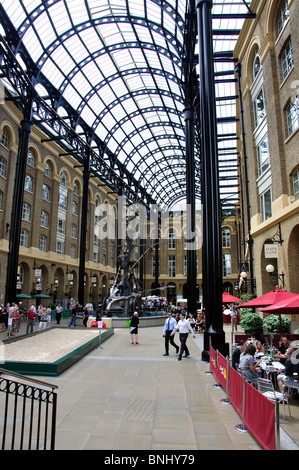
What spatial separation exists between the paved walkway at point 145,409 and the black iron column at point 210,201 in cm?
115

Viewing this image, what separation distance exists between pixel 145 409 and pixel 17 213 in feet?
58.8

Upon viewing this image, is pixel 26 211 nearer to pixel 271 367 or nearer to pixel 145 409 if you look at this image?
pixel 145 409

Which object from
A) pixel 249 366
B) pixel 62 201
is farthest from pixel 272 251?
pixel 62 201

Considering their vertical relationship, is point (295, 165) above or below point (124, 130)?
below

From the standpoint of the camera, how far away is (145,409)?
5.92 m

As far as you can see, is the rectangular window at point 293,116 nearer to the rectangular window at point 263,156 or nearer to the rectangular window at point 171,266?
the rectangular window at point 263,156

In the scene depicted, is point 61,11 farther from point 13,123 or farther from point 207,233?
point 207,233

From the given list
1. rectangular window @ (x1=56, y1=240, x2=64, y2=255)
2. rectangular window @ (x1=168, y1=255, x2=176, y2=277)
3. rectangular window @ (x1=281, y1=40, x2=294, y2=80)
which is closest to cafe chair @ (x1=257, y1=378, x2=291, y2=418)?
rectangular window @ (x1=281, y1=40, x2=294, y2=80)

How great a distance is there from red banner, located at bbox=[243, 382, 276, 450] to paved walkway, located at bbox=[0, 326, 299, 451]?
0.61ft

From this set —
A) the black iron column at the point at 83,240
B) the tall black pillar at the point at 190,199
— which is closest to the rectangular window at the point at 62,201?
the black iron column at the point at 83,240

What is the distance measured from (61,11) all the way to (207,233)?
21.9 meters

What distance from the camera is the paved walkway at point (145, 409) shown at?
180 inches
